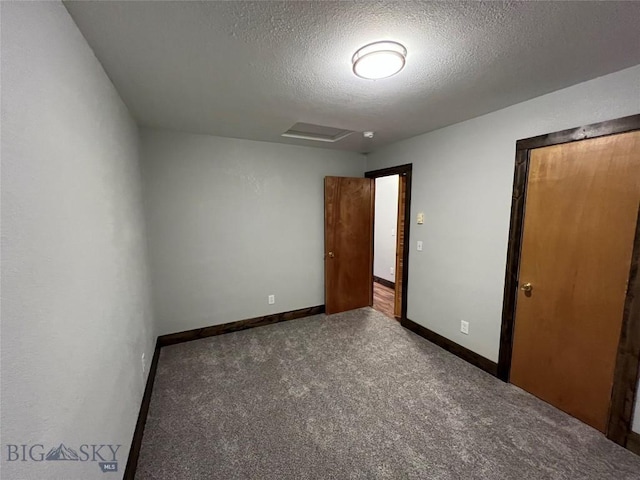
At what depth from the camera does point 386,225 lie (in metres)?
5.17

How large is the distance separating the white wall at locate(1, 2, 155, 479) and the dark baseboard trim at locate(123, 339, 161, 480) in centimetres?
10

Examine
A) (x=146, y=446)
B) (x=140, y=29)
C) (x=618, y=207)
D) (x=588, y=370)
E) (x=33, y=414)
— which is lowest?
(x=146, y=446)

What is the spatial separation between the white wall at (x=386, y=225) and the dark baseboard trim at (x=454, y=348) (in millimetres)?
1841

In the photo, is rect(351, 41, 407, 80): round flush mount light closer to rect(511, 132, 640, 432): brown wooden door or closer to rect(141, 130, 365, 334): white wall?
rect(511, 132, 640, 432): brown wooden door

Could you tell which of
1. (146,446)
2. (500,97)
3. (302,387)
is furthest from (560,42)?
(146,446)

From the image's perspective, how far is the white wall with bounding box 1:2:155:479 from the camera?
0.68 metres

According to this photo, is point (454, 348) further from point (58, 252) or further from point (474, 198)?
point (58, 252)

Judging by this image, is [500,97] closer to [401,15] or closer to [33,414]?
[401,15]

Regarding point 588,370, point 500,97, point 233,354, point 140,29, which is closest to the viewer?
point 140,29

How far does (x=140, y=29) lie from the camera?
122 centimetres

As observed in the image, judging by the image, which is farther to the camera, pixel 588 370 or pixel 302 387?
pixel 302 387

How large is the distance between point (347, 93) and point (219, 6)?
1000 millimetres

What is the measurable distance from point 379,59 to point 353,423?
2.29 meters

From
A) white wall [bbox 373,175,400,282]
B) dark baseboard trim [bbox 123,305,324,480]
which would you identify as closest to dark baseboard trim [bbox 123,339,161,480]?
dark baseboard trim [bbox 123,305,324,480]
